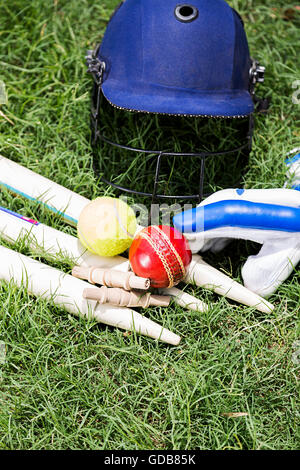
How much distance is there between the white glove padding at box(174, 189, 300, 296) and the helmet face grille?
0.69 metres

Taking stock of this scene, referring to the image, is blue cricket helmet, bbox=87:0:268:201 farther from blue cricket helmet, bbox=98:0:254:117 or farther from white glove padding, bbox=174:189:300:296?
white glove padding, bbox=174:189:300:296

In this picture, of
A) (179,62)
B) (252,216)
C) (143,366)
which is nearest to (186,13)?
(179,62)

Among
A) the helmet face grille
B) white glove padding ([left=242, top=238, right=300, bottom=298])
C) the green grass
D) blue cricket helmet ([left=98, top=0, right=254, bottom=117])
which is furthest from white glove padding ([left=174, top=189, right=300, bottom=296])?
the helmet face grille

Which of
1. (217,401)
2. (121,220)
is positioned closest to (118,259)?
(121,220)

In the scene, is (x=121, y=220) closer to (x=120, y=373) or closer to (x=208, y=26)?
(x=120, y=373)

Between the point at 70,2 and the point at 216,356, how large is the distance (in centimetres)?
218

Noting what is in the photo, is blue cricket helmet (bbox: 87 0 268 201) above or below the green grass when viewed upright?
above

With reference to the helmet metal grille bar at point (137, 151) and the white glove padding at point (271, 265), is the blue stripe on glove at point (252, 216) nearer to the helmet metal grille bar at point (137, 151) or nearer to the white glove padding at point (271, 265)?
the white glove padding at point (271, 265)

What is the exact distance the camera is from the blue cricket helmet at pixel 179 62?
6.59 ft

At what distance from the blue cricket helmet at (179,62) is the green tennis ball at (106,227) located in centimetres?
40

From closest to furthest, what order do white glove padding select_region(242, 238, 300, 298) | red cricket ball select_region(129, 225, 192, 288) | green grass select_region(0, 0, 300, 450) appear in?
1. green grass select_region(0, 0, 300, 450)
2. red cricket ball select_region(129, 225, 192, 288)
3. white glove padding select_region(242, 238, 300, 298)

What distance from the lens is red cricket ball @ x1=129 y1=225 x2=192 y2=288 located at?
5.96 ft

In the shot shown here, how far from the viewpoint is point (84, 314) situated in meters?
1.88

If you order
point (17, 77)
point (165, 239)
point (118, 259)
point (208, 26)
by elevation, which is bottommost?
point (118, 259)
